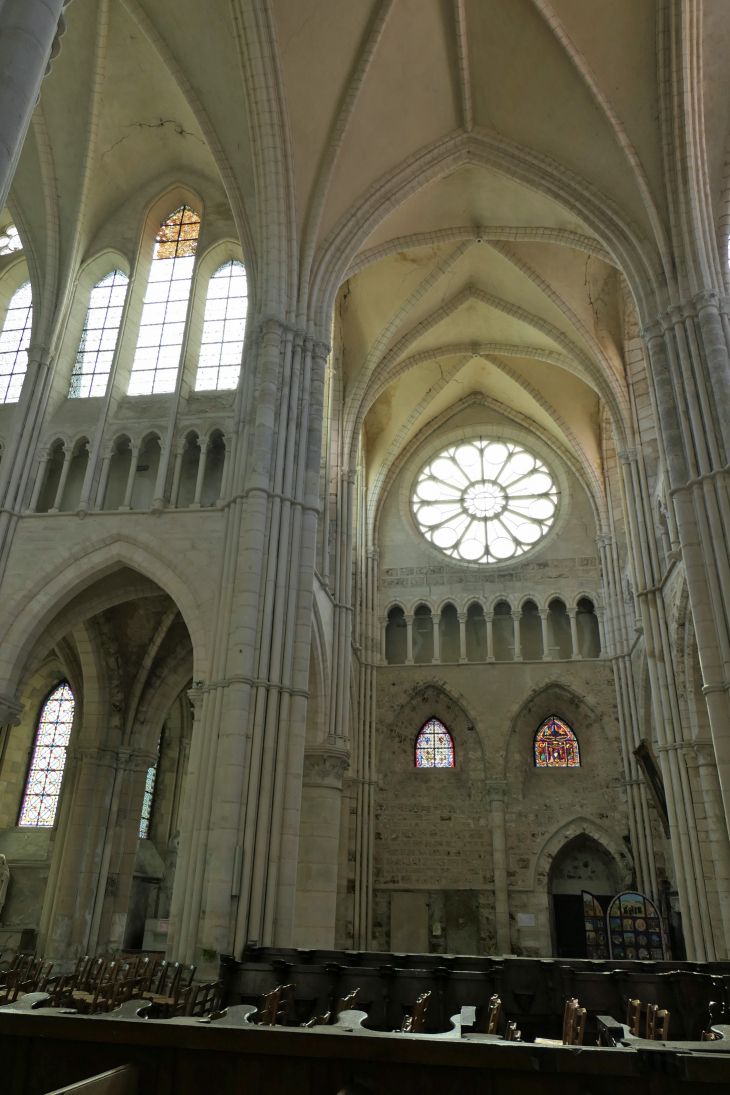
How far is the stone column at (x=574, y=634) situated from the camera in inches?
826

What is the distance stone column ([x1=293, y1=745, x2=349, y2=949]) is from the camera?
1435 centimetres

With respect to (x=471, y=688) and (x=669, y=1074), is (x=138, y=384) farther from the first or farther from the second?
(x=669, y=1074)

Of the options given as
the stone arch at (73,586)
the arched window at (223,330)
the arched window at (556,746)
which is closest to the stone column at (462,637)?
the arched window at (556,746)

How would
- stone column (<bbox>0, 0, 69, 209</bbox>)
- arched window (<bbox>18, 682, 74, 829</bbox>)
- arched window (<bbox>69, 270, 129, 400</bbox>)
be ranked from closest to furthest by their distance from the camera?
stone column (<bbox>0, 0, 69, 209</bbox>), arched window (<bbox>69, 270, 129, 400</bbox>), arched window (<bbox>18, 682, 74, 829</bbox>)

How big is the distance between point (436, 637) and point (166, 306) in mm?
10656

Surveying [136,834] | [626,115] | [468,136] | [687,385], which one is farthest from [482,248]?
[136,834]

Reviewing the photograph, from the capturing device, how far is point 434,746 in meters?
21.5

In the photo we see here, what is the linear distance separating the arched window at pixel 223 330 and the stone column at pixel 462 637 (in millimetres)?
9654

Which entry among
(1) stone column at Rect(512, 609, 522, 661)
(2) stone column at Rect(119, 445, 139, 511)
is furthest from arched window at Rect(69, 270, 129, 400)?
(1) stone column at Rect(512, 609, 522, 661)

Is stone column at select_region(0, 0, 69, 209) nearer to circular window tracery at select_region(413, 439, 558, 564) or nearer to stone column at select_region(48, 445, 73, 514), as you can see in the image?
stone column at select_region(48, 445, 73, 514)

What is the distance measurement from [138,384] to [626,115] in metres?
9.68

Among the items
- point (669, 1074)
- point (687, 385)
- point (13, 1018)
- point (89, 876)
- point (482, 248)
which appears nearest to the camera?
point (669, 1074)

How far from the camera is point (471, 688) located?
2123cm

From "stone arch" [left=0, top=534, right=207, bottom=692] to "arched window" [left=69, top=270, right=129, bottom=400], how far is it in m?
3.68
